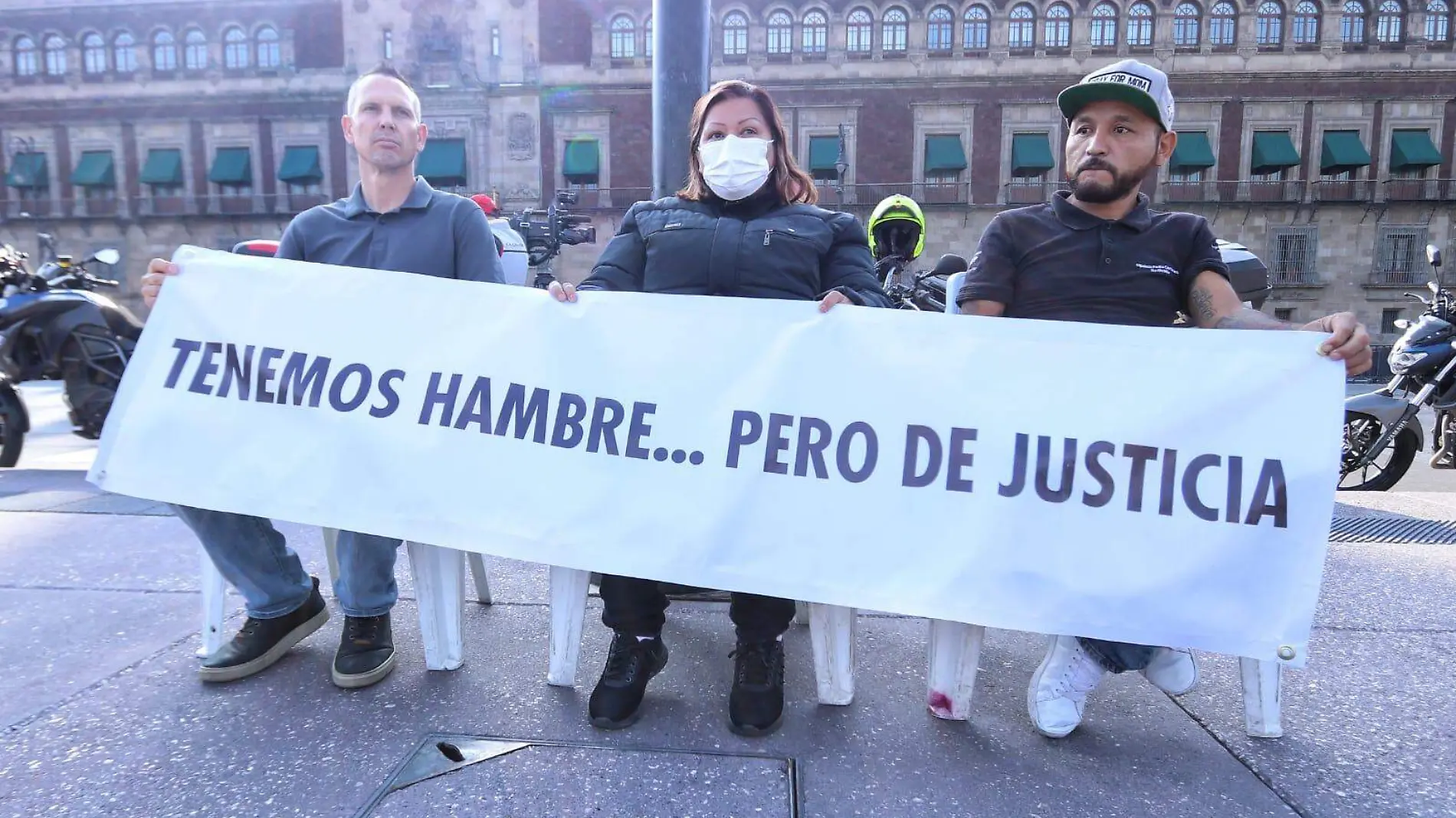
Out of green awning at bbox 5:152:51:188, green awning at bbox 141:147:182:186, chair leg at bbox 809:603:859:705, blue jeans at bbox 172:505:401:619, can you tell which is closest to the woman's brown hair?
chair leg at bbox 809:603:859:705

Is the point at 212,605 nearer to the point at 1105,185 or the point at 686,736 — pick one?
the point at 686,736

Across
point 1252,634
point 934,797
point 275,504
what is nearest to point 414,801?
point 275,504

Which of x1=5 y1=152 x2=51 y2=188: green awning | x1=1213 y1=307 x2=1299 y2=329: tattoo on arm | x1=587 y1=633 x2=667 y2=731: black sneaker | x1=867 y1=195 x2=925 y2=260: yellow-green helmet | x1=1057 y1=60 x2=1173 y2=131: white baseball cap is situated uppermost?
x1=5 y1=152 x2=51 y2=188: green awning

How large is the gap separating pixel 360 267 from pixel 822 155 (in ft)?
88.6

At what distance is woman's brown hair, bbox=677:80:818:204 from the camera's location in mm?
2240

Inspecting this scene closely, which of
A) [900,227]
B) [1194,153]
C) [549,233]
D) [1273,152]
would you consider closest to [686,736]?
[900,227]

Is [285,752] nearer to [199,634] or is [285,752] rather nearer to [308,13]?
[199,634]

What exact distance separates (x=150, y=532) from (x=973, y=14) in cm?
2967

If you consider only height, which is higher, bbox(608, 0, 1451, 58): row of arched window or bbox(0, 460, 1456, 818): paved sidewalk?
bbox(608, 0, 1451, 58): row of arched window

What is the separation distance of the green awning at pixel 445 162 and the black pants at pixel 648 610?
28523 mm

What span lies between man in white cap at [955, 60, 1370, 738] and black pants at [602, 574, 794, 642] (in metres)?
0.66

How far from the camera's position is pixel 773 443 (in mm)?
1938

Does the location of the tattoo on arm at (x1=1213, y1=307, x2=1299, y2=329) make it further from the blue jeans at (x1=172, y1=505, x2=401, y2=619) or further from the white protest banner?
the blue jeans at (x1=172, y1=505, x2=401, y2=619)

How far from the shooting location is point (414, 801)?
5.32 ft
